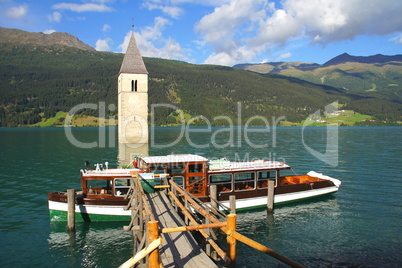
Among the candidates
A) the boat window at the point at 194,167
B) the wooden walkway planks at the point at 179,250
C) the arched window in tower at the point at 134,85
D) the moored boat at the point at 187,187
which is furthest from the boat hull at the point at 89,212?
the arched window in tower at the point at 134,85

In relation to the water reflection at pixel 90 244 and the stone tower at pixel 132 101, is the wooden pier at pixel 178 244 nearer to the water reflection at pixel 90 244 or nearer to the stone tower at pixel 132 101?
the water reflection at pixel 90 244

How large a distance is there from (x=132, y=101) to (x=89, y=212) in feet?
205

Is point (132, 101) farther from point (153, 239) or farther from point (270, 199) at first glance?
point (153, 239)

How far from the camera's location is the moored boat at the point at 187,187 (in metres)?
24.7

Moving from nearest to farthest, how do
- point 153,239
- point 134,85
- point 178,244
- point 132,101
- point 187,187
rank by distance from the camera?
point 153,239, point 178,244, point 187,187, point 132,101, point 134,85

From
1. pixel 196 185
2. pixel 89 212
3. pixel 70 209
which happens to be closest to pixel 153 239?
pixel 70 209

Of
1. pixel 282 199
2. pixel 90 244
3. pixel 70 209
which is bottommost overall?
pixel 90 244

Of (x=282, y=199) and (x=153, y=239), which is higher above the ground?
(x=153, y=239)

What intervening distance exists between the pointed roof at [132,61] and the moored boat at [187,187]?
193 feet

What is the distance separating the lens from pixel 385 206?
30.2m

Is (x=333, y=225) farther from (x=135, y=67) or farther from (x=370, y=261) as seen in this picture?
(x=135, y=67)

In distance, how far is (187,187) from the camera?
1057 inches

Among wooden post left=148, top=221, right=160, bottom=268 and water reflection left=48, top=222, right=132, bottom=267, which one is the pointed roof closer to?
water reflection left=48, top=222, right=132, bottom=267

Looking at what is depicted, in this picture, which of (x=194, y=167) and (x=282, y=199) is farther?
(x=282, y=199)
